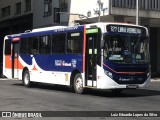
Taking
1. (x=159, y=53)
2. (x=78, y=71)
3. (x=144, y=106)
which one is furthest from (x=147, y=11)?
(x=144, y=106)

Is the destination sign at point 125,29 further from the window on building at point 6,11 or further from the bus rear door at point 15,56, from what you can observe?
the window on building at point 6,11

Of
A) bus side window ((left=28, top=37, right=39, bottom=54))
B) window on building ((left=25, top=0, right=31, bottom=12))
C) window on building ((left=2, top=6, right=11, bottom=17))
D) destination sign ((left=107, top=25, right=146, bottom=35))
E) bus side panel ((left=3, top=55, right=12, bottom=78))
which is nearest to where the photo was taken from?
destination sign ((left=107, top=25, right=146, bottom=35))

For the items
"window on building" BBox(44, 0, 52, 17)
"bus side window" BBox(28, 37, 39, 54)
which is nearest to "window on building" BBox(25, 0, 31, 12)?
"window on building" BBox(44, 0, 52, 17)

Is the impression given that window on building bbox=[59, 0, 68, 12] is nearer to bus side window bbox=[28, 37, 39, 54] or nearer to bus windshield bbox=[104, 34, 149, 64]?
bus side window bbox=[28, 37, 39, 54]

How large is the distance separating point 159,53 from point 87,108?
135 feet

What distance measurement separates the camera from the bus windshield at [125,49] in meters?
18.7

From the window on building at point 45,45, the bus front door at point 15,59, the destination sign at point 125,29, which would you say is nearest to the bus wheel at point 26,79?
the bus front door at point 15,59

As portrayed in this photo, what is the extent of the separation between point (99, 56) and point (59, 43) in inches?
148

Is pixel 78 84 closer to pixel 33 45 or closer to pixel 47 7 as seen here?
pixel 33 45

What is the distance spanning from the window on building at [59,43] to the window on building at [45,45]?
47cm

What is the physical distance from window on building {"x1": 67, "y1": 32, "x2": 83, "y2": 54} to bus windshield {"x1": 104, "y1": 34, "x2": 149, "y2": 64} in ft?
6.11

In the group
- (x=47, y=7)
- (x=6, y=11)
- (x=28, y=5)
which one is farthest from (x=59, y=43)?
(x=6, y=11)

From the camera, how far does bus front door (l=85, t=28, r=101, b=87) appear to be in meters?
19.0

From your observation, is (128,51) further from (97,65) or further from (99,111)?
(99,111)
